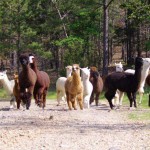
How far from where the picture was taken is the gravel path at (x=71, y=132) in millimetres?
8766

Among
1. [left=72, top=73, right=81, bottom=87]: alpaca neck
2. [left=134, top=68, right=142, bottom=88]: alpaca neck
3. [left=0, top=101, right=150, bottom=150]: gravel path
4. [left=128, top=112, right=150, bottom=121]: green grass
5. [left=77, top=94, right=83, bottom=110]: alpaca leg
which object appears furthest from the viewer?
[left=134, top=68, right=142, bottom=88]: alpaca neck

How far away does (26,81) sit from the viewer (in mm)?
→ 15766

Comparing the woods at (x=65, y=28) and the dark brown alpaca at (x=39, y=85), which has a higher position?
the woods at (x=65, y=28)

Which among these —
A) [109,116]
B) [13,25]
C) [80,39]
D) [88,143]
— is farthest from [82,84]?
[13,25]

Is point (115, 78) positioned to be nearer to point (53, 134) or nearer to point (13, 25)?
point (53, 134)

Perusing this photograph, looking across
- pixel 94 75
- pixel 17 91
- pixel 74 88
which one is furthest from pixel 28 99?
pixel 94 75

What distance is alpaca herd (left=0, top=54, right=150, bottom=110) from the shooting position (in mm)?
15695

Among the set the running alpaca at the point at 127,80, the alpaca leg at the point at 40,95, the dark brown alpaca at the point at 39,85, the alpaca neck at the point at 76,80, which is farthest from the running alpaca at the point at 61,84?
the alpaca neck at the point at 76,80

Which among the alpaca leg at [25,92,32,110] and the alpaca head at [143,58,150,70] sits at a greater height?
the alpaca head at [143,58,150,70]

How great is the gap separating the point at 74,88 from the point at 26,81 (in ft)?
5.37

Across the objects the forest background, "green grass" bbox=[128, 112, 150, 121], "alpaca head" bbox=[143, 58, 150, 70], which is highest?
the forest background

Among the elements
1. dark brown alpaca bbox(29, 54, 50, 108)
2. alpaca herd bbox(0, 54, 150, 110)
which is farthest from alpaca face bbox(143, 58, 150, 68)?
dark brown alpaca bbox(29, 54, 50, 108)

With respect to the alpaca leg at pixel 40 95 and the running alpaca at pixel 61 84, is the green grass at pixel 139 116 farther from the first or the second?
the running alpaca at pixel 61 84

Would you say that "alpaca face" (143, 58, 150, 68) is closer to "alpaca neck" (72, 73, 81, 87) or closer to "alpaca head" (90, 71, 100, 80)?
"alpaca head" (90, 71, 100, 80)
